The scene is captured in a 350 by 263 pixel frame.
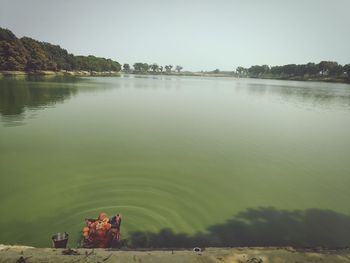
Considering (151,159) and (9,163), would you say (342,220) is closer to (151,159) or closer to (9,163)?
(151,159)

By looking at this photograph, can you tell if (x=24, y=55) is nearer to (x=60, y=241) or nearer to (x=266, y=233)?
(x=60, y=241)

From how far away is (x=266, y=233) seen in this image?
6461 mm

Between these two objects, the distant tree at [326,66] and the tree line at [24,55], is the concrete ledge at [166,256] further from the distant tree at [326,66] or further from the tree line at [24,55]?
the distant tree at [326,66]

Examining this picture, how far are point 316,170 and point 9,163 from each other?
1340 cm

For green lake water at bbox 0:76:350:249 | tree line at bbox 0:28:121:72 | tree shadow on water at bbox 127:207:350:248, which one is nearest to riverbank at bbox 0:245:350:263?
tree shadow on water at bbox 127:207:350:248

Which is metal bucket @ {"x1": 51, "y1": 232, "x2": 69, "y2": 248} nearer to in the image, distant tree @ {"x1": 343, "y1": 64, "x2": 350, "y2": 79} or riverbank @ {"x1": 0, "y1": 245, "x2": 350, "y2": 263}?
riverbank @ {"x1": 0, "y1": 245, "x2": 350, "y2": 263}

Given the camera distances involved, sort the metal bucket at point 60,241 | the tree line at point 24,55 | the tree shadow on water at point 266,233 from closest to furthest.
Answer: the metal bucket at point 60,241
the tree shadow on water at point 266,233
the tree line at point 24,55

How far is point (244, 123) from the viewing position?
19875 millimetres

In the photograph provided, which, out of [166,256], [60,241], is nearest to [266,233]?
[166,256]

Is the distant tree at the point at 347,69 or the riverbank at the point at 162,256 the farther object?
the distant tree at the point at 347,69

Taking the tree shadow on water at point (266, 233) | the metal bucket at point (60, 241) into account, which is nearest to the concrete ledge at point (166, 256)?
the metal bucket at point (60, 241)

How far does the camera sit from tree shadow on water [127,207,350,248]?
19.7 feet

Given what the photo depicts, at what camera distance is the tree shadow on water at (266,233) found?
19.7ft

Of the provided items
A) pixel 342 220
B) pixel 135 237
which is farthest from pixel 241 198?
pixel 135 237
